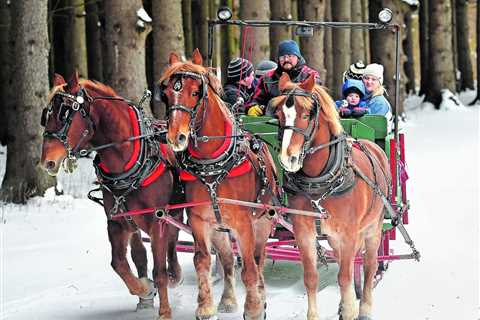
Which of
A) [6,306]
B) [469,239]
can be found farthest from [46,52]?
[469,239]

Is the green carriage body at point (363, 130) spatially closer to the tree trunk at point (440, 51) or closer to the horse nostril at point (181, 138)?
the horse nostril at point (181, 138)

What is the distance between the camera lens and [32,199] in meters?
12.0

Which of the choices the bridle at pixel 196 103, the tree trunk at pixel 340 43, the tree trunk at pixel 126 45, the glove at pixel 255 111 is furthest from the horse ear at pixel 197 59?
the tree trunk at pixel 340 43

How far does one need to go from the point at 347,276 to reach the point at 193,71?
1875 mm

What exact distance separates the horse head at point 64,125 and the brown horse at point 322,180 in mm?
1490

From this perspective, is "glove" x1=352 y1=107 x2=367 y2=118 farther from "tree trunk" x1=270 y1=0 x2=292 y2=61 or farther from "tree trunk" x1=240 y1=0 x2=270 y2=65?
"tree trunk" x1=270 y1=0 x2=292 y2=61

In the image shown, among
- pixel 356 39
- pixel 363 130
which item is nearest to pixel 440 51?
pixel 356 39

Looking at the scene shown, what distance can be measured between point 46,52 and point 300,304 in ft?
21.4

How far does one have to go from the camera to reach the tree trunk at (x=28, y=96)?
39.6ft

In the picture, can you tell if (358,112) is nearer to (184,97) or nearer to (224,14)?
(224,14)

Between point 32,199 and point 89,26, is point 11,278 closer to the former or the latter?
point 32,199

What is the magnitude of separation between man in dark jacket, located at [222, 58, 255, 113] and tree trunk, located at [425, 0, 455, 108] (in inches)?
654

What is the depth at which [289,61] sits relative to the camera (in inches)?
313

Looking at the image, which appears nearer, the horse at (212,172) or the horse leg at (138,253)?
the horse at (212,172)
